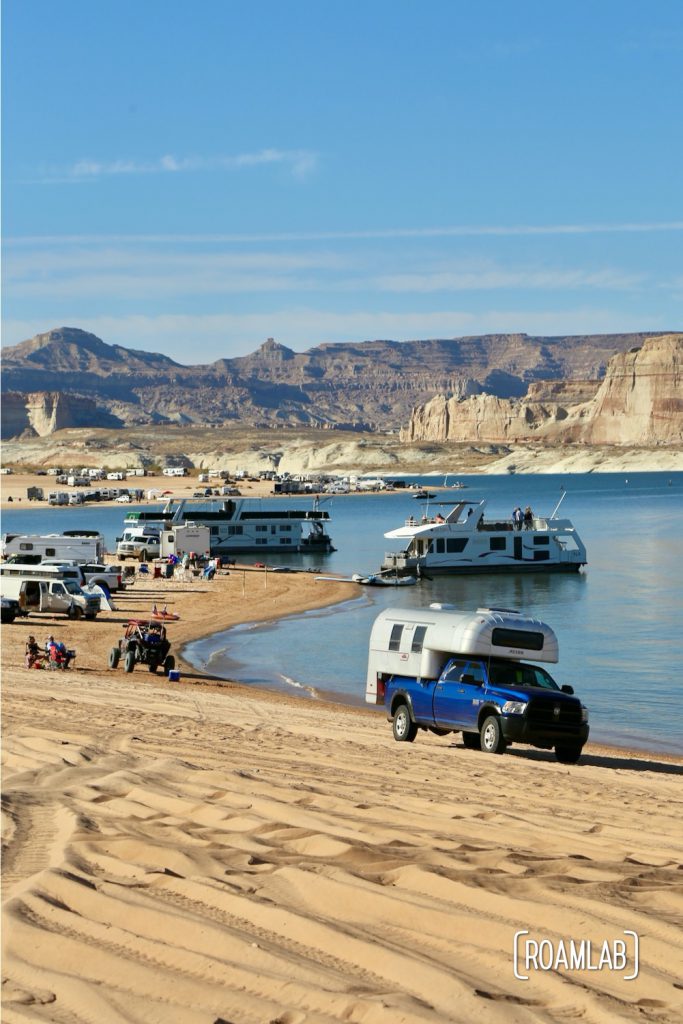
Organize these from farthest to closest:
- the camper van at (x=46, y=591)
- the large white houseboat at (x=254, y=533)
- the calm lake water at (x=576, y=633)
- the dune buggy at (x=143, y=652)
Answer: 1. the large white houseboat at (x=254, y=533)
2. the camper van at (x=46, y=591)
3. the dune buggy at (x=143, y=652)
4. the calm lake water at (x=576, y=633)

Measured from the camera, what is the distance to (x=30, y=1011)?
6801 millimetres

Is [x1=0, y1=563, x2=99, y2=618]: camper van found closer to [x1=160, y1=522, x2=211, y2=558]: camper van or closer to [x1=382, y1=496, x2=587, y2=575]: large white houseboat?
[x1=160, y1=522, x2=211, y2=558]: camper van

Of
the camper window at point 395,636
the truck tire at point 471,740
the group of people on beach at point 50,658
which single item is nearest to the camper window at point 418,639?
the camper window at point 395,636

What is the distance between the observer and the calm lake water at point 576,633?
31.3 m

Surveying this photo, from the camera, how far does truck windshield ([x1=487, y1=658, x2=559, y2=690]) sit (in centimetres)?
1988

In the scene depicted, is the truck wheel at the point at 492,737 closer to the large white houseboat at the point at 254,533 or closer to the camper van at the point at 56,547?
the camper van at the point at 56,547

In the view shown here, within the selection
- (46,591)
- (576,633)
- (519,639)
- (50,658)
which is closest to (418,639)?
(519,639)

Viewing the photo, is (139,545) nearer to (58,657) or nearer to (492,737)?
(58,657)

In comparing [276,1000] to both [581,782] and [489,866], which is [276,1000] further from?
[581,782]

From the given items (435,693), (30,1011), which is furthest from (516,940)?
(435,693)

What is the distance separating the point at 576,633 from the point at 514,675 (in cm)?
2601

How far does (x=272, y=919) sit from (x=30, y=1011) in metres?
1.87

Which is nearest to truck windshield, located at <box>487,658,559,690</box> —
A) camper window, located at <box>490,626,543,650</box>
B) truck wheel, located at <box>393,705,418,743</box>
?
camper window, located at <box>490,626,543,650</box>

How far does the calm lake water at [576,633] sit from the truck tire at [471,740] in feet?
21.2
